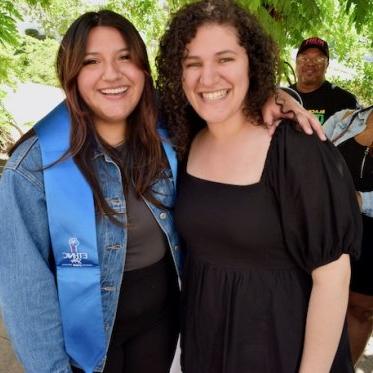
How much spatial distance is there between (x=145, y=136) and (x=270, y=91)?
57cm

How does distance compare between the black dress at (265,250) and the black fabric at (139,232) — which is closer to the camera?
the black dress at (265,250)

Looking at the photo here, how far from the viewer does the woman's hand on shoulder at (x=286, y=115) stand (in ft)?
5.07

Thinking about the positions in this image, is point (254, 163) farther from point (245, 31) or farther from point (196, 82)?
point (245, 31)

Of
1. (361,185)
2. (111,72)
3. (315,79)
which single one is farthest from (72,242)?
(315,79)

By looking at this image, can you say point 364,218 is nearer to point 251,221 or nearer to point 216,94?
point 251,221

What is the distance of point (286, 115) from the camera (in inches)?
64.3

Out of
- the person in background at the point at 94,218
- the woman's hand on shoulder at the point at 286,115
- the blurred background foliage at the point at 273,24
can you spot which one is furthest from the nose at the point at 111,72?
the woman's hand on shoulder at the point at 286,115

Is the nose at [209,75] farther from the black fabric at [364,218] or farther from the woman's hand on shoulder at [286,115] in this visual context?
the black fabric at [364,218]

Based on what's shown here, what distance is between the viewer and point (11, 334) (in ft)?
5.18

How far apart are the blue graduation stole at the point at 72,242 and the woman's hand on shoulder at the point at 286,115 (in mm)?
750

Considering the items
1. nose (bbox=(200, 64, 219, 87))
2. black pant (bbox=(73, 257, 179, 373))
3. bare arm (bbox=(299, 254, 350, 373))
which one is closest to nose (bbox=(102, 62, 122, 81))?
nose (bbox=(200, 64, 219, 87))

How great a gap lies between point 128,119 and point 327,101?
2.85m

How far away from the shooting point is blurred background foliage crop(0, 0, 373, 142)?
2.42 meters

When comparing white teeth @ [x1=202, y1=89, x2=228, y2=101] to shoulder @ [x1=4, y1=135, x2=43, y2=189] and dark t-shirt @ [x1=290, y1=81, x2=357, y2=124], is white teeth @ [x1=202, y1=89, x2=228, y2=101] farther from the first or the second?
dark t-shirt @ [x1=290, y1=81, x2=357, y2=124]
